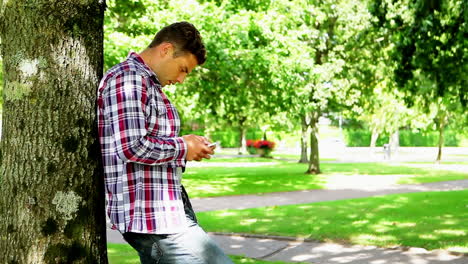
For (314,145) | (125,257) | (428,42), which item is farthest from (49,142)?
(314,145)

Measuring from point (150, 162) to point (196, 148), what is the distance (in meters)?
0.23

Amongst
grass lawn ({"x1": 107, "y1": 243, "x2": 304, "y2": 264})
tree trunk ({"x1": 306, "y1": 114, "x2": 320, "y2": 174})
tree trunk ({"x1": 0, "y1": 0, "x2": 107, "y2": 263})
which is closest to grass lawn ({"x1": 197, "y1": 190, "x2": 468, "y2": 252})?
grass lawn ({"x1": 107, "y1": 243, "x2": 304, "y2": 264})

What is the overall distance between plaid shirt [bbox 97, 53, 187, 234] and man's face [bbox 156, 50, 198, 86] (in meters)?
0.09

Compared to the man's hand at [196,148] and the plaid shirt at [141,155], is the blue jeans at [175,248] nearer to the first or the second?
the plaid shirt at [141,155]

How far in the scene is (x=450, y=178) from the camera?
20406 millimetres

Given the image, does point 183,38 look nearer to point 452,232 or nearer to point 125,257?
point 125,257

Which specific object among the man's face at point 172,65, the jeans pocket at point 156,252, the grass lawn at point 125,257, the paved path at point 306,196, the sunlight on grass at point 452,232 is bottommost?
the paved path at point 306,196

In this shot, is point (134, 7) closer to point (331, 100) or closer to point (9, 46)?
point (331, 100)

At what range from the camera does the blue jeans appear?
2562 mm

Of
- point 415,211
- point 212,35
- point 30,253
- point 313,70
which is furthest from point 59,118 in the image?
point 313,70

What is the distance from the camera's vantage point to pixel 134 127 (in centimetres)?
249

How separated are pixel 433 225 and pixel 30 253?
757 cm

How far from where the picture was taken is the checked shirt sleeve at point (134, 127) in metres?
2.49

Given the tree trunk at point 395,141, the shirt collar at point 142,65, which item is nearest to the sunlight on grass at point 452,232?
the shirt collar at point 142,65
